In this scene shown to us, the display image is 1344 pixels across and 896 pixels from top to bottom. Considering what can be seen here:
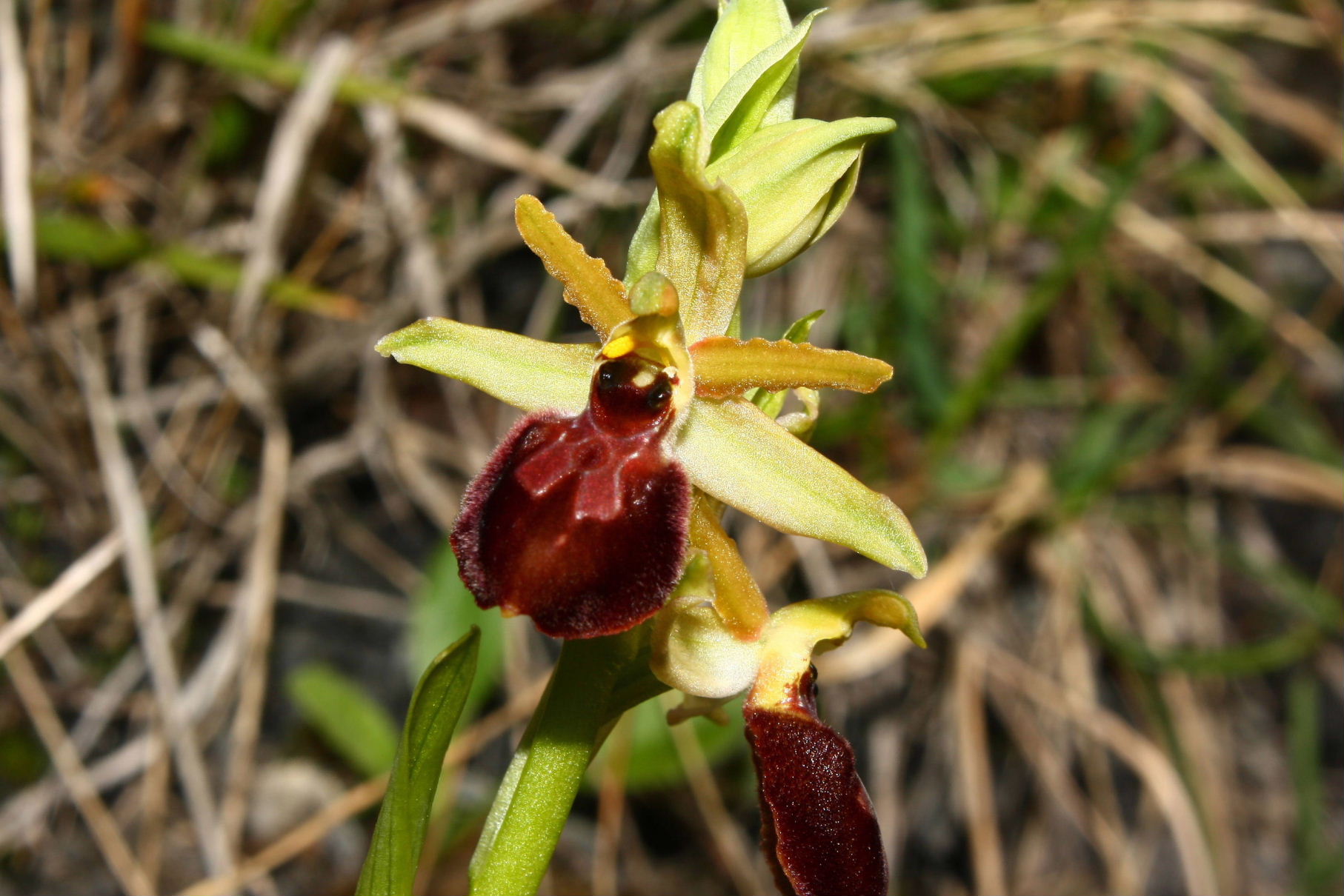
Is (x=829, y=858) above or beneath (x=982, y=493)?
above

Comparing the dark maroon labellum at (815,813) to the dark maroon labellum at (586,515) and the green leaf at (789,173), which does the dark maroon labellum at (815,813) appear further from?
the green leaf at (789,173)

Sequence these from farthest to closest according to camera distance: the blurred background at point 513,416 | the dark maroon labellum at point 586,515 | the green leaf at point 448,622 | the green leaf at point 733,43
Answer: the blurred background at point 513,416, the green leaf at point 448,622, the green leaf at point 733,43, the dark maroon labellum at point 586,515

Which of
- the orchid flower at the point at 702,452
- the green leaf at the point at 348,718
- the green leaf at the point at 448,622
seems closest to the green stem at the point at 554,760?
the orchid flower at the point at 702,452

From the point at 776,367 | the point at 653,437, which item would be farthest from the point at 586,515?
the point at 776,367

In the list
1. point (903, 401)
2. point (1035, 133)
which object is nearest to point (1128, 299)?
point (1035, 133)

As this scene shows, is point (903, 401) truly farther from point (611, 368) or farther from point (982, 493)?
point (611, 368)

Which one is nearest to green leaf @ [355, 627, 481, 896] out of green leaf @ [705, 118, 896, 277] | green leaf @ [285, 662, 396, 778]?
green leaf @ [705, 118, 896, 277]

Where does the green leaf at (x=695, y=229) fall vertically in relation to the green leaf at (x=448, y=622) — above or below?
above
